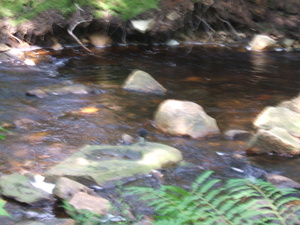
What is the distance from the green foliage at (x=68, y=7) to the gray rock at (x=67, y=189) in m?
7.11

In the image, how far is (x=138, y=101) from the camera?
675 centimetres

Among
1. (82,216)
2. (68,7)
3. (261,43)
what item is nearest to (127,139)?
(82,216)

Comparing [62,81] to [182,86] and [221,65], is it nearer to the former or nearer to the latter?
Result: [182,86]

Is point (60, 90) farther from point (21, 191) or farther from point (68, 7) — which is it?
point (68, 7)

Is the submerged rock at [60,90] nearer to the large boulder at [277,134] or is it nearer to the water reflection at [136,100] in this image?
the water reflection at [136,100]

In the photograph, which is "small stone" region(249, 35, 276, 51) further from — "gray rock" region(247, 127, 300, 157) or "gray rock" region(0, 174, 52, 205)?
"gray rock" region(0, 174, 52, 205)

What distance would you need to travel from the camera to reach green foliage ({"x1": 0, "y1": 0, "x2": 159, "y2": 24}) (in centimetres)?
980

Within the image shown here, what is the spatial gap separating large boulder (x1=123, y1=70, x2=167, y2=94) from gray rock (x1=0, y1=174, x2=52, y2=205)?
12.6 feet

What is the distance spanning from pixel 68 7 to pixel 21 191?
777cm

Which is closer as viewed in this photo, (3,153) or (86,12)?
(3,153)

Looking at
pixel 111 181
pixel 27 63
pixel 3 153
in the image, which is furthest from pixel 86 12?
pixel 111 181

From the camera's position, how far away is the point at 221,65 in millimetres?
10031

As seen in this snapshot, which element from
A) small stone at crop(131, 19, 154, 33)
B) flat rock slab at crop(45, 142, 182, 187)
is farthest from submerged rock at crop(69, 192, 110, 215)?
small stone at crop(131, 19, 154, 33)

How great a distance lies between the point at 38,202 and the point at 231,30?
11310 millimetres
